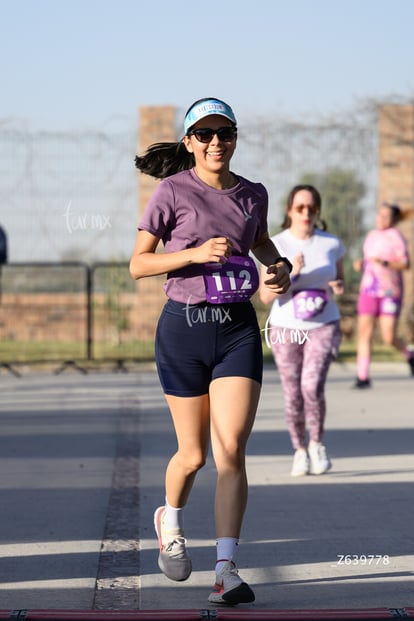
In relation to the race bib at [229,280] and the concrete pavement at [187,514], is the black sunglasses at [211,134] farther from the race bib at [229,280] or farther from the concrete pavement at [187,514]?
the concrete pavement at [187,514]

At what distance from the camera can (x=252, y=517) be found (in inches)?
299

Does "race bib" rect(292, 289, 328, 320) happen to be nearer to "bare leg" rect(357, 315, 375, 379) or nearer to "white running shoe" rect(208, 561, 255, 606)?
"white running shoe" rect(208, 561, 255, 606)

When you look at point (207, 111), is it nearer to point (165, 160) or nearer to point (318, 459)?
point (165, 160)

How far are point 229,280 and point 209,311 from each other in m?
0.17

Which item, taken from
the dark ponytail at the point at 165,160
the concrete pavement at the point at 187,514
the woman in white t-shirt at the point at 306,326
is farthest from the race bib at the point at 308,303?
the dark ponytail at the point at 165,160

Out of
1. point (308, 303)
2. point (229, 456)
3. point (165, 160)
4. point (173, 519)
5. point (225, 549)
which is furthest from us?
point (308, 303)

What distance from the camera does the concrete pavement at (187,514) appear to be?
587 centimetres

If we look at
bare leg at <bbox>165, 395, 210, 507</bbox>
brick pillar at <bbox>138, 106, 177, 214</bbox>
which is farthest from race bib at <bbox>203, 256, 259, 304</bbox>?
brick pillar at <bbox>138, 106, 177, 214</bbox>

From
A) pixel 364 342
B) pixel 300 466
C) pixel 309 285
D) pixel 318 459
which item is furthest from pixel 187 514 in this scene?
pixel 364 342

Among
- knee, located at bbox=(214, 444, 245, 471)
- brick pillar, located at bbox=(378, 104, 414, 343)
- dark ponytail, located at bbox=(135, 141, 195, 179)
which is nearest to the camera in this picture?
knee, located at bbox=(214, 444, 245, 471)

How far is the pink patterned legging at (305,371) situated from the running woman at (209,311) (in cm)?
308

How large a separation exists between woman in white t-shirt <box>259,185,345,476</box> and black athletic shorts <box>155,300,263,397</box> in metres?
3.05

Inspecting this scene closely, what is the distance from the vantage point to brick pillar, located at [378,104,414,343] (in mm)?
21734

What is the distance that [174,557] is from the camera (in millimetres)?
6000
